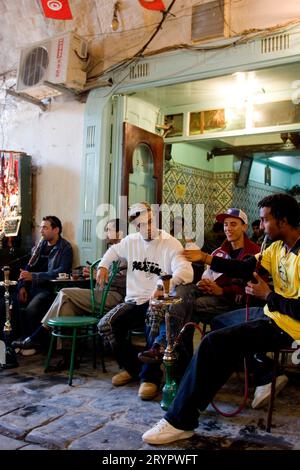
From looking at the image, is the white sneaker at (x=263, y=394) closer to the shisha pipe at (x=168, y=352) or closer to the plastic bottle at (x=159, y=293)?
the shisha pipe at (x=168, y=352)

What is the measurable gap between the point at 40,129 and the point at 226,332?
13.4ft

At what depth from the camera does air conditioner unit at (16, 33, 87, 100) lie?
16.0 ft

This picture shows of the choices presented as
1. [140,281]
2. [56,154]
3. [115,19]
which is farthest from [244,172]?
[140,281]

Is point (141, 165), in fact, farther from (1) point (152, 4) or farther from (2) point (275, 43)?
(2) point (275, 43)

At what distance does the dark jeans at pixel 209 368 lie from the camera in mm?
2381

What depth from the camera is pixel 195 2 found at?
174 inches

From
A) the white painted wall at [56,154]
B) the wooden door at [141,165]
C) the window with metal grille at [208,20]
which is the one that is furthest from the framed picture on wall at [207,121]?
the white painted wall at [56,154]

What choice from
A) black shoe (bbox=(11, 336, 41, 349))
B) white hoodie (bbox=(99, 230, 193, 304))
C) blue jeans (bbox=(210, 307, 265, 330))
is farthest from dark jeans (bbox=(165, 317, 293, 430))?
black shoe (bbox=(11, 336, 41, 349))

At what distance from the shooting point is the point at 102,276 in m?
3.60

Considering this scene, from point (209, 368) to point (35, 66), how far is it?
421 centimetres

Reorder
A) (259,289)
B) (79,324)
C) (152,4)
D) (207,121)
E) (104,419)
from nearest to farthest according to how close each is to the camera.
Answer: (259,289) < (104,419) < (79,324) < (152,4) < (207,121)

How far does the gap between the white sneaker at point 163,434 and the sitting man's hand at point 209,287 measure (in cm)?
129

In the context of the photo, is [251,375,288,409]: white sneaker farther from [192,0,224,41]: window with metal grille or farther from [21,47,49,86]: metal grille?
[21,47,49,86]: metal grille

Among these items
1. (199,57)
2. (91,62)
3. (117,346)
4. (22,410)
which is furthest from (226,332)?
(91,62)
